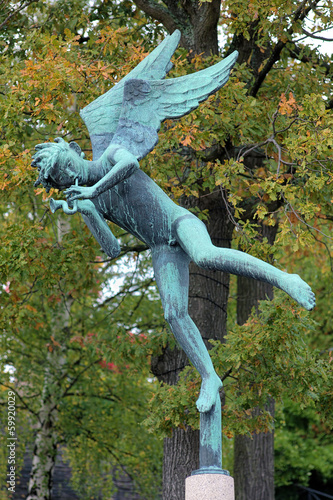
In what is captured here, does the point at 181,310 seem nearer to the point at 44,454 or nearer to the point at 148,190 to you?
the point at 148,190

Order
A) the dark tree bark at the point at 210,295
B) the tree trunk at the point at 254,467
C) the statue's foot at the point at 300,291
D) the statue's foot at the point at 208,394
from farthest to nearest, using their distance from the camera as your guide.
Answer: the tree trunk at the point at 254,467
the dark tree bark at the point at 210,295
the statue's foot at the point at 208,394
the statue's foot at the point at 300,291

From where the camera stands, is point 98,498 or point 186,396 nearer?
point 186,396

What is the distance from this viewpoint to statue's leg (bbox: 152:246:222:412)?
5.46m

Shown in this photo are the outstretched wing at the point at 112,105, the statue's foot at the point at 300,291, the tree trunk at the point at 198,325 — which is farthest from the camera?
the tree trunk at the point at 198,325

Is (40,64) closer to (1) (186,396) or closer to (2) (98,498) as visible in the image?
(1) (186,396)

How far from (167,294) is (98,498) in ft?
41.6

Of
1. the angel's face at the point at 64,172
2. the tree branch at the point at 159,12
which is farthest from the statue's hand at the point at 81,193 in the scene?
the tree branch at the point at 159,12

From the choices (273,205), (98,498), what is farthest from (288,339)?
(98,498)

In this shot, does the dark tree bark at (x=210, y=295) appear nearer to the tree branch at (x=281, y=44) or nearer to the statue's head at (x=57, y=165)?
the tree branch at (x=281, y=44)

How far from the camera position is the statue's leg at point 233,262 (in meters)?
4.78

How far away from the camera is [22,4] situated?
37.3 feet

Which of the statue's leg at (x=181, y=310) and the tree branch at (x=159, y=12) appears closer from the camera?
the statue's leg at (x=181, y=310)

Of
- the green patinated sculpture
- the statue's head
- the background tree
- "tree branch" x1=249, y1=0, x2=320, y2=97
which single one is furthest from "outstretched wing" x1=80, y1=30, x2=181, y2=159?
"tree branch" x1=249, y1=0, x2=320, y2=97

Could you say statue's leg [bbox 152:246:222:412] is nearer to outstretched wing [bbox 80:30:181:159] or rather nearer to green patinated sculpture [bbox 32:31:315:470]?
green patinated sculpture [bbox 32:31:315:470]
